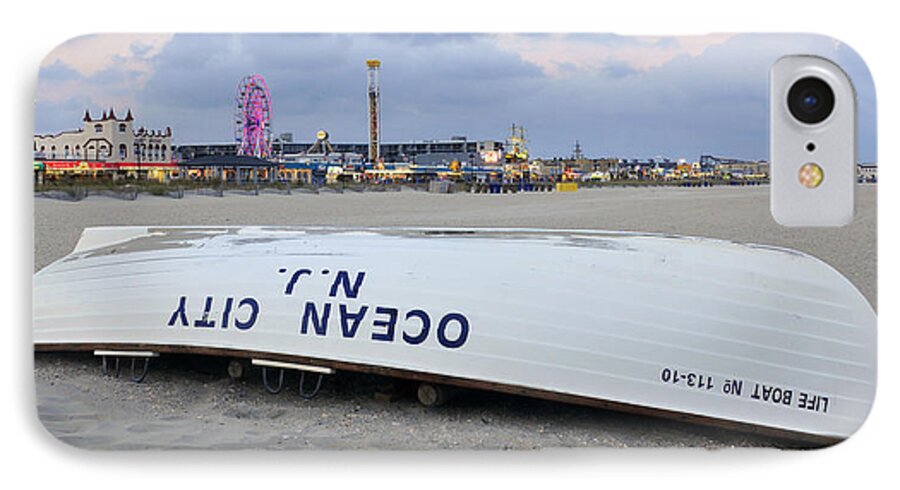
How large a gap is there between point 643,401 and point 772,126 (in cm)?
89

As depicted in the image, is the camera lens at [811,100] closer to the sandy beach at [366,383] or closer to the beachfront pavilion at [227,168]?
→ the sandy beach at [366,383]

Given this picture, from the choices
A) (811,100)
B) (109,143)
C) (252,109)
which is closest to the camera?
(811,100)

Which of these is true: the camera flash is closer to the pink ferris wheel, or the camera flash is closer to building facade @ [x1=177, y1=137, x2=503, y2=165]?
building facade @ [x1=177, y1=137, x2=503, y2=165]

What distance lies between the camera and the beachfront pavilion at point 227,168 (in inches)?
140

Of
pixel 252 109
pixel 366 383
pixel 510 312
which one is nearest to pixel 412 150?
pixel 252 109

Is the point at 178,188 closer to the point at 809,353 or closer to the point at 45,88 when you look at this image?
the point at 45,88

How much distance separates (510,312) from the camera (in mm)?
3357

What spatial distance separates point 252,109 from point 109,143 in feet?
1.58

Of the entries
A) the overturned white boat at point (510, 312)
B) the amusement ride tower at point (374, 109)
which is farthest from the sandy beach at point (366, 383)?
the amusement ride tower at point (374, 109)

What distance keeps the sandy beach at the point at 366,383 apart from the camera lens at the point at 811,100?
246mm

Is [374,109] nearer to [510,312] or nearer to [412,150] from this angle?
[412,150]

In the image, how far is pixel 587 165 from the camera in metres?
3.62

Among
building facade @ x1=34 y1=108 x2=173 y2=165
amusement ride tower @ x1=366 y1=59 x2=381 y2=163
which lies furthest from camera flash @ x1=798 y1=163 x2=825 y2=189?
building facade @ x1=34 y1=108 x2=173 y2=165

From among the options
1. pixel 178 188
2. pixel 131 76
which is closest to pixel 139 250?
pixel 178 188
